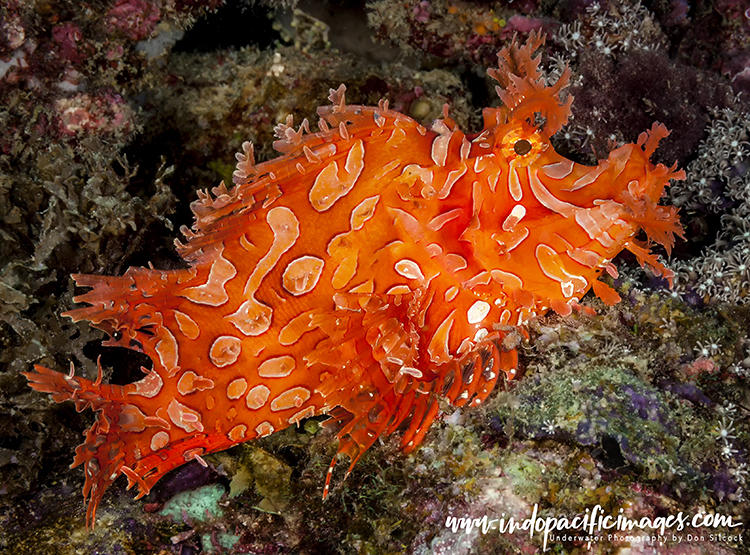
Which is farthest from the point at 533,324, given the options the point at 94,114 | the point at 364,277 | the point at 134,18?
the point at 134,18

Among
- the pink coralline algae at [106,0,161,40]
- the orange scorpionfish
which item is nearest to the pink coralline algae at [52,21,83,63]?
the pink coralline algae at [106,0,161,40]

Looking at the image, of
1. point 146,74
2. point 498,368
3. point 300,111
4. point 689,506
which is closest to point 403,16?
point 300,111

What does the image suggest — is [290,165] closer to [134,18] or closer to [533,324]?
[533,324]

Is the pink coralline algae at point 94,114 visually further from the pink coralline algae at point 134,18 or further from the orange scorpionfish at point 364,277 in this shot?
the orange scorpionfish at point 364,277

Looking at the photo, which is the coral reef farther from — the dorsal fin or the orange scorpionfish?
the dorsal fin

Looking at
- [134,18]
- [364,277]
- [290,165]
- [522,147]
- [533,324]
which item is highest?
[522,147]

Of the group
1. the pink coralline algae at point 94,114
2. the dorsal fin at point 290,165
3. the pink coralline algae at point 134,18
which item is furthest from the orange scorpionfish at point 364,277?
the pink coralline algae at point 134,18
